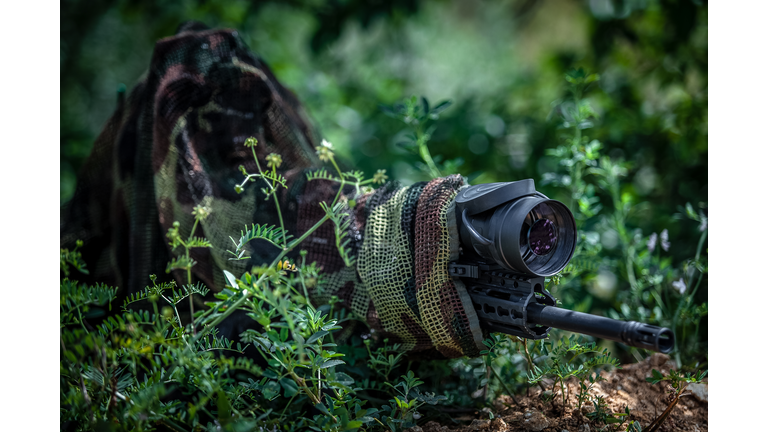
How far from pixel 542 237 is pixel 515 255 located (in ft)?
0.33

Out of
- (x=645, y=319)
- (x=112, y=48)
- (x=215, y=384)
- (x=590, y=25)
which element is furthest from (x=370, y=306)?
(x=112, y=48)

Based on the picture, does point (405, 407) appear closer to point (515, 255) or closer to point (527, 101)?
point (515, 255)

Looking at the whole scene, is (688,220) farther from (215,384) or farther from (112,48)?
Result: (112,48)

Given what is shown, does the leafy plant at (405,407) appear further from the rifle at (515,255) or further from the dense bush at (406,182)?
the rifle at (515,255)

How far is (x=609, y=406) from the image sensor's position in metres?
1.07

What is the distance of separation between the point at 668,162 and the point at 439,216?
166cm

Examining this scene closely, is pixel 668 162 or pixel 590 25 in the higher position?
pixel 590 25

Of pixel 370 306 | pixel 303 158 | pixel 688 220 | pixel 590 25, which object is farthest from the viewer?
pixel 590 25

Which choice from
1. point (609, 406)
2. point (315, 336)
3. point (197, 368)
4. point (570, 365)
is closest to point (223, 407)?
point (197, 368)

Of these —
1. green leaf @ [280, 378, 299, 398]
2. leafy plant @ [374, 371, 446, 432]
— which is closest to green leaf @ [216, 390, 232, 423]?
green leaf @ [280, 378, 299, 398]

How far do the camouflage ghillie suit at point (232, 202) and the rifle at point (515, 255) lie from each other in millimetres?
35

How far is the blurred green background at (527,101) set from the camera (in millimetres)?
1954

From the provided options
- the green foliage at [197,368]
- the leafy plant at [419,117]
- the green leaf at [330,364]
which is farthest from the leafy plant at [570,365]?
the leafy plant at [419,117]

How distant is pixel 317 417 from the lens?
901 millimetres
